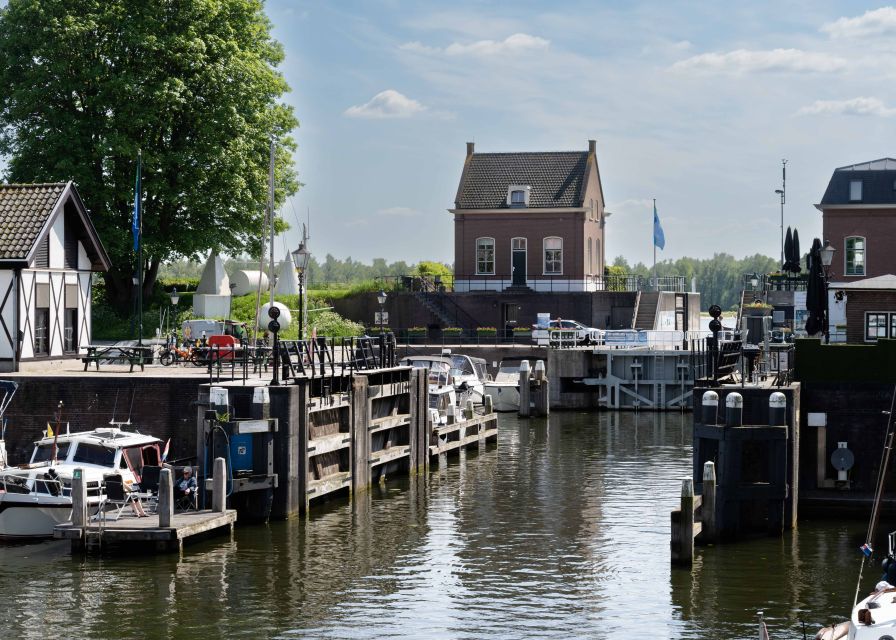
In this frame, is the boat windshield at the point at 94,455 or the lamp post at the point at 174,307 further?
the lamp post at the point at 174,307

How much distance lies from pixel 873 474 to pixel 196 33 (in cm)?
4093

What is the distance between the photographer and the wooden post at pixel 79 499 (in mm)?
28797

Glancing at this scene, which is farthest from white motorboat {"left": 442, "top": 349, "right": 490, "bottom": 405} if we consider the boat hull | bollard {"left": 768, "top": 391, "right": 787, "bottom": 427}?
the boat hull

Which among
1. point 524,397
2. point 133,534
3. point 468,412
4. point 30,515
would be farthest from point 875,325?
point 30,515

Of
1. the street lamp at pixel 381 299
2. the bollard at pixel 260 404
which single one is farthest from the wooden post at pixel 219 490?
the street lamp at pixel 381 299

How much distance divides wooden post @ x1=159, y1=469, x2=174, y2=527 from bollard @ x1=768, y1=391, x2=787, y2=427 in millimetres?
13696

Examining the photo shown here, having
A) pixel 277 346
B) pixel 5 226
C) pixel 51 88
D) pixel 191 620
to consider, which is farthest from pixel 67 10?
pixel 191 620

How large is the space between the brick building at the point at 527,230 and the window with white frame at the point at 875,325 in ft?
131

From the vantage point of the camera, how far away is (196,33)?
62000 mm

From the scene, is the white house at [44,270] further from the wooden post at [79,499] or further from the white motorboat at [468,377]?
the white motorboat at [468,377]

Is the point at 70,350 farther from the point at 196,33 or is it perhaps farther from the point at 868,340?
the point at 868,340

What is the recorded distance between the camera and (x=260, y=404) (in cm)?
3238

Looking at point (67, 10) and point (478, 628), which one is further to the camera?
point (67, 10)

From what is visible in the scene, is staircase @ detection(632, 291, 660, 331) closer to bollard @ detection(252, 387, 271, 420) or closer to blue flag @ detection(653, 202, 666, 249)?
blue flag @ detection(653, 202, 666, 249)
